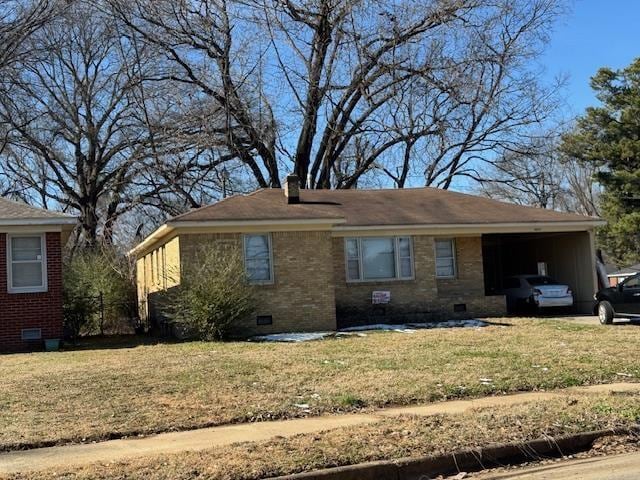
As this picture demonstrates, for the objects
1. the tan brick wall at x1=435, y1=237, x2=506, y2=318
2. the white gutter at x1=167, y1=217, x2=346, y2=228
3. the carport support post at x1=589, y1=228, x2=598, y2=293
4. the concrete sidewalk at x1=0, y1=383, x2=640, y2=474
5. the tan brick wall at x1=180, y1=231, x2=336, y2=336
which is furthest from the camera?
the carport support post at x1=589, y1=228, x2=598, y2=293

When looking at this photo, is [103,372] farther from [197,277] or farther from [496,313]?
[496,313]

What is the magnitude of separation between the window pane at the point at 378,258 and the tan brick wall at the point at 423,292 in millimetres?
350

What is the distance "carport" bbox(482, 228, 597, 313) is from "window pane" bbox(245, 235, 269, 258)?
950 cm

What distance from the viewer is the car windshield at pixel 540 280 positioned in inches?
986

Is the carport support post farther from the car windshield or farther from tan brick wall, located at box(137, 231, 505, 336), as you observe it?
tan brick wall, located at box(137, 231, 505, 336)

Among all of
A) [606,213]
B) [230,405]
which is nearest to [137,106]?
[230,405]

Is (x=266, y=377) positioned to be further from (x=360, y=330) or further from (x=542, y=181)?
(x=542, y=181)

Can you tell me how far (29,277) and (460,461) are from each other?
14366 mm

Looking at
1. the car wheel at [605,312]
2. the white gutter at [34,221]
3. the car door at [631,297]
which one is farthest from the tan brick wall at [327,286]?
the car door at [631,297]

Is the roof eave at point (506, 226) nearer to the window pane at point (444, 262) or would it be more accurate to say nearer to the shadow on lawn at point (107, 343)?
the window pane at point (444, 262)

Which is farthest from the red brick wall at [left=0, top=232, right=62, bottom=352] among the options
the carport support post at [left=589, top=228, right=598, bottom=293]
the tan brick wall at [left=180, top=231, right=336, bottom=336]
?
the carport support post at [left=589, top=228, right=598, bottom=293]

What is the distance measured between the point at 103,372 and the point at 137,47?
21.8 metres

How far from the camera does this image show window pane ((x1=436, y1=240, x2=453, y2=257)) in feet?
77.4

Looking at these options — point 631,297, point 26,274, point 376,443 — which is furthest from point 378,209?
point 376,443
